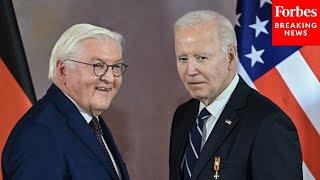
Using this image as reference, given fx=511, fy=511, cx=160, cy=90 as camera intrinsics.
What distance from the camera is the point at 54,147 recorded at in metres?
1.38

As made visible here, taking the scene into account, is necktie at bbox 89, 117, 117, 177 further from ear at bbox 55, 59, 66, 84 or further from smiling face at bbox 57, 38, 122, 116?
ear at bbox 55, 59, 66, 84

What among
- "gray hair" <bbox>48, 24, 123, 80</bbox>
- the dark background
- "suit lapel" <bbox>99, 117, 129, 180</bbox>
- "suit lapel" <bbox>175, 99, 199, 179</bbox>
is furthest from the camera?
the dark background

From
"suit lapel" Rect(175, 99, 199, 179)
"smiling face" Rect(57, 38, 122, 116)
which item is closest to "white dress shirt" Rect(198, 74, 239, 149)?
"suit lapel" Rect(175, 99, 199, 179)

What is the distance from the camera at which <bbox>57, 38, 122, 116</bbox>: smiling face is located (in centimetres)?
148

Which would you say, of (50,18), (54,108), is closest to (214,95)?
(54,108)

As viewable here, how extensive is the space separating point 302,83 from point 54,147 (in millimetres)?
1516

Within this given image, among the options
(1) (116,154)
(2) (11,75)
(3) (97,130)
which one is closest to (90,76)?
(3) (97,130)

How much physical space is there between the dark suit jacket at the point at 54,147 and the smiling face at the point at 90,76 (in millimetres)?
38

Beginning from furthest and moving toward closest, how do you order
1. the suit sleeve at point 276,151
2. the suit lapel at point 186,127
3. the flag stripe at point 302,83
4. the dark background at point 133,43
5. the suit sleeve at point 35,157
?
the dark background at point 133,43
the flag stripe at point 302,83
the suit lapel at point 186,127
the suit sleeve at point 276,151
the suit sleeve at point 35,157

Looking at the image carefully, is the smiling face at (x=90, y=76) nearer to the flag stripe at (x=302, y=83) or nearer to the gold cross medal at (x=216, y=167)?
the gold cross medal at (x=216, y=167)

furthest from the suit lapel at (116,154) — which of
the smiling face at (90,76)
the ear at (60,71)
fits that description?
the ear at (60,71)

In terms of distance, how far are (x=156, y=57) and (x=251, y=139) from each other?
4.36ft

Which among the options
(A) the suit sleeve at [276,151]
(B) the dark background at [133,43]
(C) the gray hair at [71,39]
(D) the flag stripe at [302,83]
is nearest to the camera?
(C) the gray hair at [71,39]

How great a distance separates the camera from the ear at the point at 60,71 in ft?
4.89
